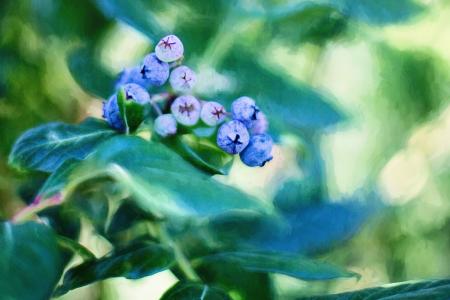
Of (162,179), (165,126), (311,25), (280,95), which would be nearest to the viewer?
(162,179)

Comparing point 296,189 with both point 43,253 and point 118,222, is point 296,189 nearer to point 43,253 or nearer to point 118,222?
point 118,222

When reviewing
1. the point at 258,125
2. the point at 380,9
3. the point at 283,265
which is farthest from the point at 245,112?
the point at 380,9

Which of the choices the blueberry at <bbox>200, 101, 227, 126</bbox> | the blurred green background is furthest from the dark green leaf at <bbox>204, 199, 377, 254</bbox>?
the blueberry at <bbox>200, 101, 227, 126</bbox>

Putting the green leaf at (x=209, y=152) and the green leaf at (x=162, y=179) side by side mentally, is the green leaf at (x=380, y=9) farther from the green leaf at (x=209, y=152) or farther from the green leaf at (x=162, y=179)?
the green leaf at (x=162, y=179)

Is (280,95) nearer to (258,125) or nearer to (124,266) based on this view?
(258,125)

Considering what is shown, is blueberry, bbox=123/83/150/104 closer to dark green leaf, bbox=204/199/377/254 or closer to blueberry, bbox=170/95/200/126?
blueberry, bbox=170/95/200/126

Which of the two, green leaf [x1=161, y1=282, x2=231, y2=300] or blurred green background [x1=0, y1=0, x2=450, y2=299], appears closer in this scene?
green leaf [x1=161, y1=282, x2=231, y2=300]

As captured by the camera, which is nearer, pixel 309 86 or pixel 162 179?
pixel 162 179

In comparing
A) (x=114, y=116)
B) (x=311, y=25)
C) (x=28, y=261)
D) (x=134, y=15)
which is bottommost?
(x=28, y=261)
